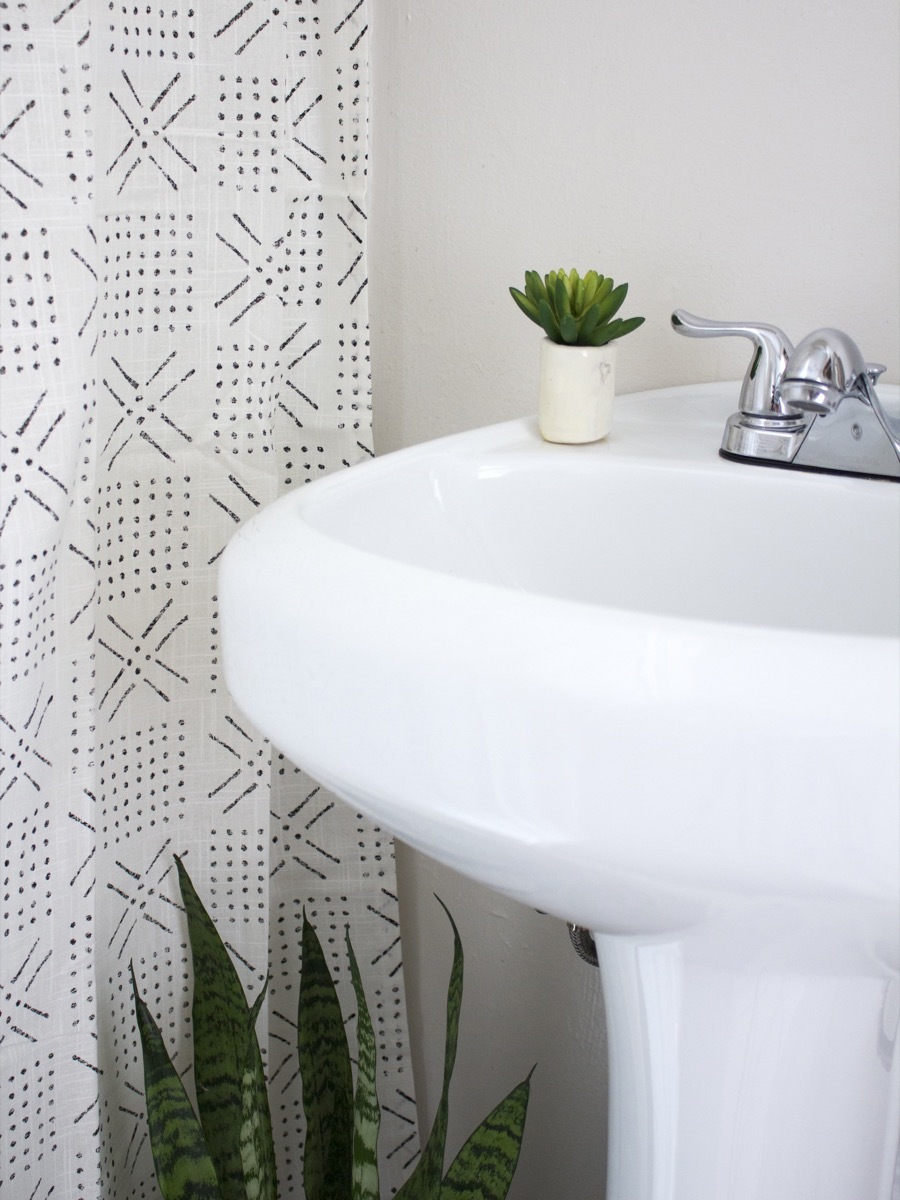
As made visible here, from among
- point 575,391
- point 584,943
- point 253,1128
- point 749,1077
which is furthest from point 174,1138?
point 575,391

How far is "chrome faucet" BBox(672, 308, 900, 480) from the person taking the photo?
62 cm

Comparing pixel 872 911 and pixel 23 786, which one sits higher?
pixel 872 911

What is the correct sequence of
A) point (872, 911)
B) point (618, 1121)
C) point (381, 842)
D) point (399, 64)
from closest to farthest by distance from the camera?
point (872, 911) → point (618, 1121) → point (399, 64) → point (381, 842)

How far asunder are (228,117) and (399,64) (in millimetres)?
163

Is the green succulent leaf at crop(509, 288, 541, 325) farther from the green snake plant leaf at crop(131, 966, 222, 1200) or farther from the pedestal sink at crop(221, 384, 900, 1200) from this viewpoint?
the green snake plant leaf at crop(131, 966, 222, 1200)

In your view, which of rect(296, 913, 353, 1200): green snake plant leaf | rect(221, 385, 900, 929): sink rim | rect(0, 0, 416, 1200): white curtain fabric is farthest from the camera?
rect(296, 913, 353, 1200): green snake plant leaf

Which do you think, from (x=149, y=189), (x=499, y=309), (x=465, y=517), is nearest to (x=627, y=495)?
(x=465, y=517)

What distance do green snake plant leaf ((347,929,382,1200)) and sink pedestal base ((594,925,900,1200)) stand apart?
0.21 meters

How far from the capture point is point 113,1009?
85 centimetres

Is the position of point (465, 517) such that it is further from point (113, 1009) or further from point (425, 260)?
point (113, 1009)

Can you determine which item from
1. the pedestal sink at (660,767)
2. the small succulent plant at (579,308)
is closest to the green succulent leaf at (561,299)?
the small succulent plant at (579,308)

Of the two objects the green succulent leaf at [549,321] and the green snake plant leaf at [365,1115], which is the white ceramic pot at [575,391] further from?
the green snake plant leaf at [365,1115]

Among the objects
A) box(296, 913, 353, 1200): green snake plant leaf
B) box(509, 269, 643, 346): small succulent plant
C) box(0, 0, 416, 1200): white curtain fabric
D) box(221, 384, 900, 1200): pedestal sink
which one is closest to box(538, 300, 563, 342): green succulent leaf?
box(509, 269, 643, 346): small succulent plant

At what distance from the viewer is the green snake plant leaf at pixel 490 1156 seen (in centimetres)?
74
